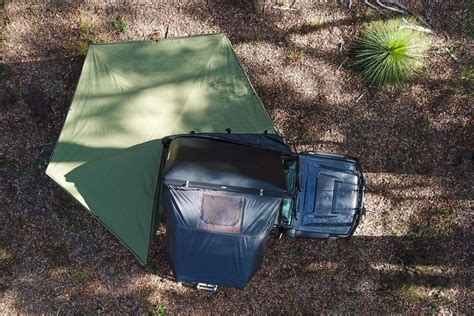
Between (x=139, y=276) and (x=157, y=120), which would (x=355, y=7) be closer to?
(x=157, y=120)

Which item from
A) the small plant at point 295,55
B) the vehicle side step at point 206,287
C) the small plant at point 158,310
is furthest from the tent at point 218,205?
the small plant at point 295,55

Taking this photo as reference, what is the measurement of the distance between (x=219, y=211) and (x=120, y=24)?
367cm

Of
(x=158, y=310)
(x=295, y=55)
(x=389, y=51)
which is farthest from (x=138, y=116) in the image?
(x=389, y=51)

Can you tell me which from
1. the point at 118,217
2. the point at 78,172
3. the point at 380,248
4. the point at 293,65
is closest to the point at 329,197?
the point at 380,248

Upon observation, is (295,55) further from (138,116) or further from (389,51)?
(138,116)

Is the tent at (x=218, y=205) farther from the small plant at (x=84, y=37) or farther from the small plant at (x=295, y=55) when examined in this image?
the small plant at (x=84, y=37)

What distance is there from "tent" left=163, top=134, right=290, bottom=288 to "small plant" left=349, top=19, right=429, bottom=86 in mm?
2530

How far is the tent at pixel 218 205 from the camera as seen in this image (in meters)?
5.56

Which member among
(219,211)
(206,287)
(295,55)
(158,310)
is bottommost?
(158,310)

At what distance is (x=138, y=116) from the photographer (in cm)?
641

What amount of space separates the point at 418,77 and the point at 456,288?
11.5 ft

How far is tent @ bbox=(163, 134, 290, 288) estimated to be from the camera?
5.56 metres

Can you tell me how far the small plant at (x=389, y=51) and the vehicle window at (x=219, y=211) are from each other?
3.29 metres

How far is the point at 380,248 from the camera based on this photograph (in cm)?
753
